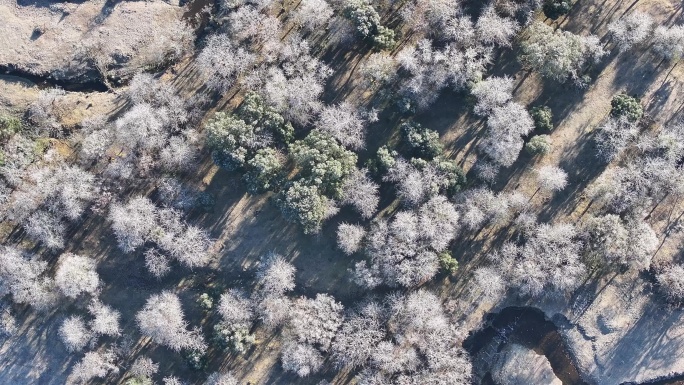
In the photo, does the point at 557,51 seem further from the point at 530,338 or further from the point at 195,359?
the point at 195,359

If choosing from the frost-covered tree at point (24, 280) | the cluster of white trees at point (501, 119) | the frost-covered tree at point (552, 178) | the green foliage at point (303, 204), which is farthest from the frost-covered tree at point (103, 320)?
the frost-covered tree at point (552, 178)

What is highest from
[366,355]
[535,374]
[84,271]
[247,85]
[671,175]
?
[671,175]

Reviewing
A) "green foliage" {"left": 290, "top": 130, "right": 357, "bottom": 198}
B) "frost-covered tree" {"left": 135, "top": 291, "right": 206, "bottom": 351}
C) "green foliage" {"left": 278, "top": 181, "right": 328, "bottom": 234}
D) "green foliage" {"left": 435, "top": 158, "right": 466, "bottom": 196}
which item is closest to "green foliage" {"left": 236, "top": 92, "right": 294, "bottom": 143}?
"green foliage" {"left": 290, "top": 130, "right": 357, "bottom": 198}

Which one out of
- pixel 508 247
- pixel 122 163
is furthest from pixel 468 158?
pixel 122 163

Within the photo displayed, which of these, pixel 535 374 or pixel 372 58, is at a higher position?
pixel 372 58

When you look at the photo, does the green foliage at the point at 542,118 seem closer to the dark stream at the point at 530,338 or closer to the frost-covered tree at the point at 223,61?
the dark stream at the point at 530,338

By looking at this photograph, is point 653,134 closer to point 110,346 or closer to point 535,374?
point 535,374

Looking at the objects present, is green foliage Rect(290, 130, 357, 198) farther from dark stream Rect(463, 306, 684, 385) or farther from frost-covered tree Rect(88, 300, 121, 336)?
frost-covered tree Rect(88, 300, 121, 336)
